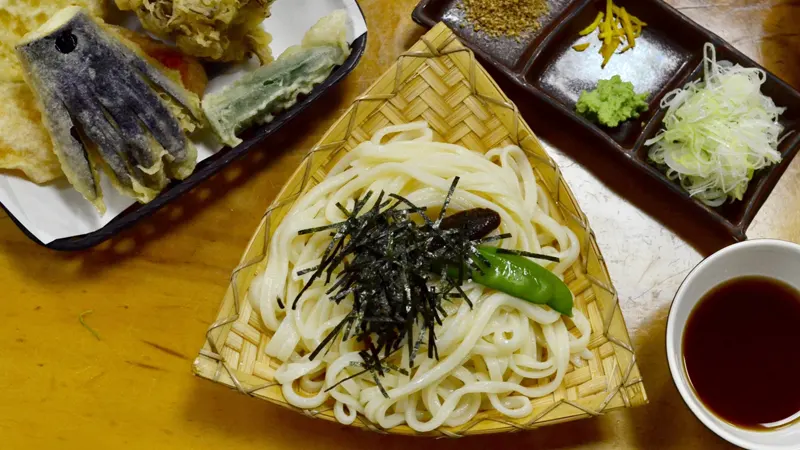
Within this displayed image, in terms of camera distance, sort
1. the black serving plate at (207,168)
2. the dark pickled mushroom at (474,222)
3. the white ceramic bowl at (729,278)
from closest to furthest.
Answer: the white ceramic bowl at (729,278) < the dark pickled mushroom at (474,222) < the black serving plate at (207,168)

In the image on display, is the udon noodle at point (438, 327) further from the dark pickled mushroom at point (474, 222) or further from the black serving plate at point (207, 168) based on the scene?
the black serving plate at point (207, 168)

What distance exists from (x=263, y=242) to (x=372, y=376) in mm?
563

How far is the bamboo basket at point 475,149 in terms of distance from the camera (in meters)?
2.03

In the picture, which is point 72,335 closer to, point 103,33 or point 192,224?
point 192,224

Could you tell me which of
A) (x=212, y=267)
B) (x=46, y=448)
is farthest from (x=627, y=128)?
(x=46, y=448)

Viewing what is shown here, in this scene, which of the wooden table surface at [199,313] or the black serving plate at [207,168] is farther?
the wooden table surface at [199,313]

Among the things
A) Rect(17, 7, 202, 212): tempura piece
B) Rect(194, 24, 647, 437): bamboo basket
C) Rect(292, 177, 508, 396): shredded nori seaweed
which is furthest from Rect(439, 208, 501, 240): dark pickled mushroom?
Rect(17, 7, 202, 212): tempura piece

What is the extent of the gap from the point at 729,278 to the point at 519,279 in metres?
0.71

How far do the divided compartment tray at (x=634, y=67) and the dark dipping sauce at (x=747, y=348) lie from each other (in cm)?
25

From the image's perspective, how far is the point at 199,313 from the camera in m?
2.45

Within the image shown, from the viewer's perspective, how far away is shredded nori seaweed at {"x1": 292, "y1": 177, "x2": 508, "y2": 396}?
197cm

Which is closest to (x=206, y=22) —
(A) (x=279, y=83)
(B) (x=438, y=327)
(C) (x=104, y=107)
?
(A) (x=279, y=83)

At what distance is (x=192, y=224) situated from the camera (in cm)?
249

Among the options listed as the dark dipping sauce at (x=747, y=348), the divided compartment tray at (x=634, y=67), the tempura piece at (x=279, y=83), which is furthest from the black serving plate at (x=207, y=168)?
the dark dipping sauce at (x=747, y=348)
